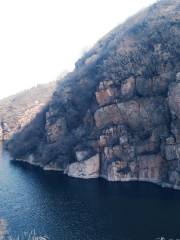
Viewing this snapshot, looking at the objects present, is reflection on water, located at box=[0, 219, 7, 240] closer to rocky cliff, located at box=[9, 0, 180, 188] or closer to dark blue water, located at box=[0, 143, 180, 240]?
dark blue water, located at box=[0, 143, 180, 240]

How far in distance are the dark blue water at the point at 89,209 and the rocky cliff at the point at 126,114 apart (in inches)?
256

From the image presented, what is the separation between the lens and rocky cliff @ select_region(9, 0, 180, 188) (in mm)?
105188

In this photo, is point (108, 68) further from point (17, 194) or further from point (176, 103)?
point (17, 194)

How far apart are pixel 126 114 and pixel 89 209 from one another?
3492cm

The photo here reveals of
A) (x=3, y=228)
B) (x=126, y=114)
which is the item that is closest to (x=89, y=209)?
(x=3, y=228)

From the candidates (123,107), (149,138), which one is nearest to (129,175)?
(149,138)

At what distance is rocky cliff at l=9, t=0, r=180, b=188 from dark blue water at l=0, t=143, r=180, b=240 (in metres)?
6.51

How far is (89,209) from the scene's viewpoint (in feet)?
283

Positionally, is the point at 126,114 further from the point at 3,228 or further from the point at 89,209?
the point at 3,228

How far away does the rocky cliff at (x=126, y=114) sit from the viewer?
345 feet

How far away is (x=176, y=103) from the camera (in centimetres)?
10288

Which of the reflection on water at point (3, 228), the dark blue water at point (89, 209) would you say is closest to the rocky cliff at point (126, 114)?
the dark blue water at point (89, 209)

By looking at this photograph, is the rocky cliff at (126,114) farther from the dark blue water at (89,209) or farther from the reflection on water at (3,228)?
the reflection on water at (3,228)

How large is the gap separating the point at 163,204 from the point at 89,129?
43213mm
